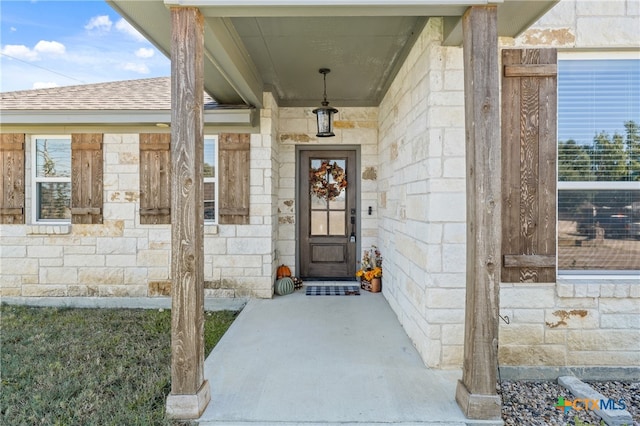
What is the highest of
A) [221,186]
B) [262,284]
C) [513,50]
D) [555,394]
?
[513,50]

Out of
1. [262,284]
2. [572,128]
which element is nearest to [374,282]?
[262,284]

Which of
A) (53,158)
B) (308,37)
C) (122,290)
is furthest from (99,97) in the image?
(308,37)

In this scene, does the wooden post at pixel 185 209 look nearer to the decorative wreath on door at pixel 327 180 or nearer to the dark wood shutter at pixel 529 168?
the dark wood shutter at pixel 529 168

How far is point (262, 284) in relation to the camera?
14.5ft

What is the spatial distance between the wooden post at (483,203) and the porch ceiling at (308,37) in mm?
230

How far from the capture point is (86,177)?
4414 millimetres

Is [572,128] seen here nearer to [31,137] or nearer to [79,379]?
[79,379]

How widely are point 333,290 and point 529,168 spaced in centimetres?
295

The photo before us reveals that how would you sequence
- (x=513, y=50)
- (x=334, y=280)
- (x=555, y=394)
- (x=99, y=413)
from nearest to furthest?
(x=99, y=413) < (x=555, y=394) < (x=513, y=50) < (x=334, y=280)

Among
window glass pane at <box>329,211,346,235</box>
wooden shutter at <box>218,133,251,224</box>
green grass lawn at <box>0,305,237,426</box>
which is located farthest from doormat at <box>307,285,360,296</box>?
wooden shutter at <box>218,133,251,224</box>

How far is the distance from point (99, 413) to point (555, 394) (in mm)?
2939

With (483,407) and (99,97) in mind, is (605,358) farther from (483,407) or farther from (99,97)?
(99,97)

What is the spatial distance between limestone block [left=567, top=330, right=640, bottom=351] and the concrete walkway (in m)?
0.96

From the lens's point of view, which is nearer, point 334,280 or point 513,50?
point 513,50
